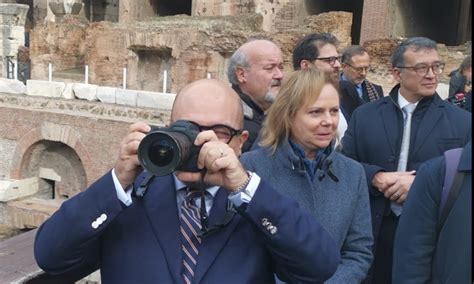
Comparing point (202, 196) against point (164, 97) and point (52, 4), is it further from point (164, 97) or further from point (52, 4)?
point (52, 4)

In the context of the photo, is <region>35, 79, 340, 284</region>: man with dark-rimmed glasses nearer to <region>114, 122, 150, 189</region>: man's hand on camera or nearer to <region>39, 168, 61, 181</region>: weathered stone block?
<region>114, 122, 150, 189</region>: man's hand on camera

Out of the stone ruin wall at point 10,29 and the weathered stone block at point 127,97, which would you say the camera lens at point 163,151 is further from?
the stone ruin wall at point 10,29

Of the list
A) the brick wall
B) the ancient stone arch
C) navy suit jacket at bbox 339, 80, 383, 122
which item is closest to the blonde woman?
navy suit jacket at bbox 339, 80, 383, 122

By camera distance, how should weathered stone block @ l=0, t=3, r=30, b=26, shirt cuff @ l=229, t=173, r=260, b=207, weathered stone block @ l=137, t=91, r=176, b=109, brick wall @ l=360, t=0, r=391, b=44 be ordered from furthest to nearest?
1. weathered stone block @ l=0, t=3, r=30, b=26
2. brick wall @ l=360, t=0, r=391, b=44
3. weathered stone block @ l=137, t=91, r=176, b=109
4. shirt cuff @ l=229, t=173, r=260, b=207

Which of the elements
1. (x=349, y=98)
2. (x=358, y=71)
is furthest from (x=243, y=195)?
(x=358, y=71)

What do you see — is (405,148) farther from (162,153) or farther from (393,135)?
(162,153)

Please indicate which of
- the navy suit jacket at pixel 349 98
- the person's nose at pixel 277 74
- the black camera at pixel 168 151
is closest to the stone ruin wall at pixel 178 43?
the navy suit jacket at pixel 349 98

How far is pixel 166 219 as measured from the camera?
6.10ft

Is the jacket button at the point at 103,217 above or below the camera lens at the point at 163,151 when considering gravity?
below

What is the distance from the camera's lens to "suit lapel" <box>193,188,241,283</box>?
1795 millimetres

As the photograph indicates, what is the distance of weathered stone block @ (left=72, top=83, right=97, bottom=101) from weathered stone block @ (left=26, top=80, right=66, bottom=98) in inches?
11.4

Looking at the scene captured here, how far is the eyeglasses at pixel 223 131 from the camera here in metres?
1.83

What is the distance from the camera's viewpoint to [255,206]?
5.63 feet

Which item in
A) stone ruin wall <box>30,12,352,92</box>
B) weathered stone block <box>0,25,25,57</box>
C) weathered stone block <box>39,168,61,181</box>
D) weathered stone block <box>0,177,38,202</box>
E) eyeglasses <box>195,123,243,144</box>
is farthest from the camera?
weathered stone block <box>0,25,25,57</box>
